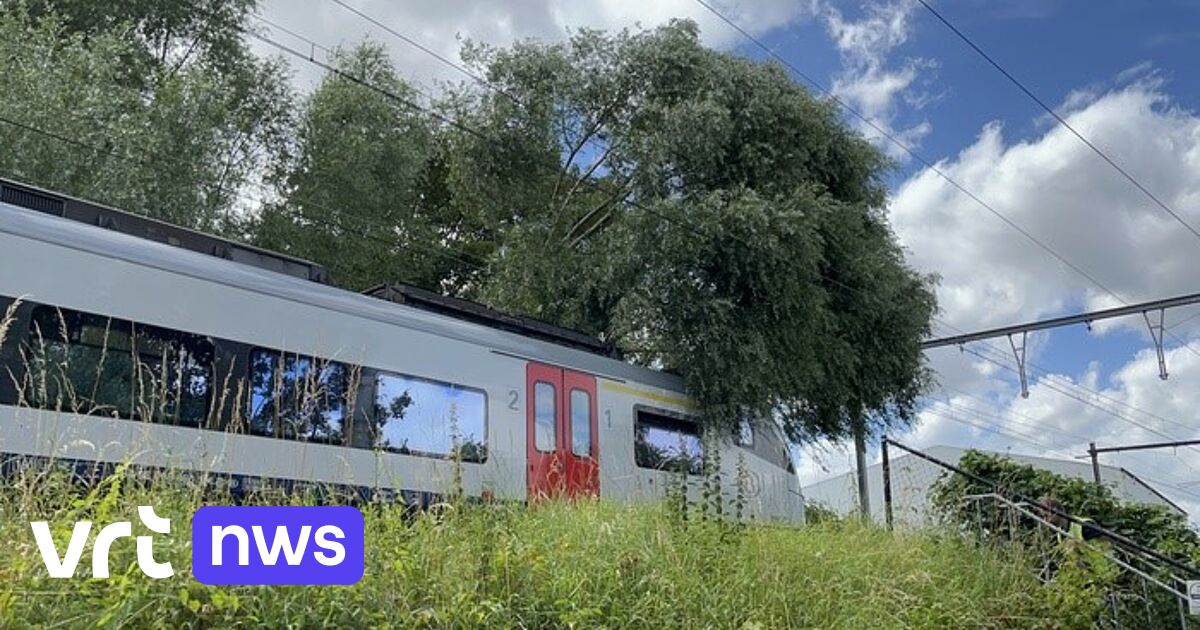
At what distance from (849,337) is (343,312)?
11.3 m

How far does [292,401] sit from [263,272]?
1189 millimetres

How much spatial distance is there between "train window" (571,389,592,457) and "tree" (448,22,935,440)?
335cm

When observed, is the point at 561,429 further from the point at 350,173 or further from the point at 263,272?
the point at 350,173

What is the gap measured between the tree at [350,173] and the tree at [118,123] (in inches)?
37.1

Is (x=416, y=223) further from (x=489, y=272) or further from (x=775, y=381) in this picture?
(x=775, y=381)

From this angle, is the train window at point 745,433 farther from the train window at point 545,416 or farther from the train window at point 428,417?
the train window at point 428,417

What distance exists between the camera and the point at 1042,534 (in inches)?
359

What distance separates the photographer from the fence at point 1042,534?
8633 millimetres

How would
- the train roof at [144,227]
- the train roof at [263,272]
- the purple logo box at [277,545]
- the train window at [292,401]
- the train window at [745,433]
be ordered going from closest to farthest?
the purple logo box at [277,545]
the train roof at [263,272]
the train roof at [144,227]
the train window at [292,401]
the train window at [745,433]

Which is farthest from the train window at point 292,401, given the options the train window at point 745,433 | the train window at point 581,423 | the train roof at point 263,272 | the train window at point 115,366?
the train window at point 745,433

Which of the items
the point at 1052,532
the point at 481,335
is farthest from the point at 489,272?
the point at 1052,532

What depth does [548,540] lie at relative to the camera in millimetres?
5535

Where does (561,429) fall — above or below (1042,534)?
above

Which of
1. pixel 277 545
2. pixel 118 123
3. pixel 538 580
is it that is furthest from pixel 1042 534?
pixel 118 123
